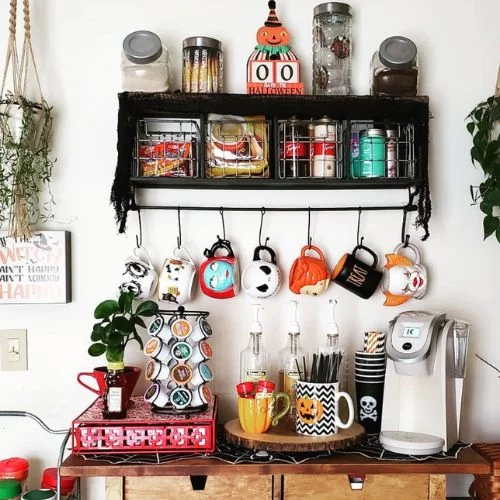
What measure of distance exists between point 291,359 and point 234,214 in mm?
447

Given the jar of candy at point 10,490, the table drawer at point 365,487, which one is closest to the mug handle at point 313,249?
the table drawer at point 365,487

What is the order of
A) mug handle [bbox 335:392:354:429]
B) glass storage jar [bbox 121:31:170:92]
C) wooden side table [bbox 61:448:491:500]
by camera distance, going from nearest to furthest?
wooden side table [bbox 61:448:491:500], mug handle [bbox 335:392:354:429], glass storage jar [bbox 121:31:170:92]

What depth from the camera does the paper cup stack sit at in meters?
1.79

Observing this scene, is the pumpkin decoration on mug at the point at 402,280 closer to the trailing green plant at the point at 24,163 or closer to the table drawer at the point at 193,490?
the table drawer at the point at 193,490

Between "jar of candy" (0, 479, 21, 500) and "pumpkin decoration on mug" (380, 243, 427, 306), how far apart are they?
3.65 feet

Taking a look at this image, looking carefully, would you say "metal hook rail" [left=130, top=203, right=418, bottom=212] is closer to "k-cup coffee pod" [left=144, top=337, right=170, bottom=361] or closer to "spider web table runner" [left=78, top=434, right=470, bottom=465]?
"k-cup coffee pod" [left=144, top=337, right=170, bottom=361]

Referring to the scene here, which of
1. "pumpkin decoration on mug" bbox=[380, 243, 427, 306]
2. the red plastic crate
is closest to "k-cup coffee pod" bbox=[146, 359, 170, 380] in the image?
the red plastic crate

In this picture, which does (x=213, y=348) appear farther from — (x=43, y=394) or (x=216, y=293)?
(x=43, y=394)

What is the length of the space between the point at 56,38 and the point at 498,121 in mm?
1316

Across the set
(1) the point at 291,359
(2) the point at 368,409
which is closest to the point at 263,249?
(1) the point at 291,359

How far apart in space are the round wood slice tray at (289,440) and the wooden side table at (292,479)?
4 cm

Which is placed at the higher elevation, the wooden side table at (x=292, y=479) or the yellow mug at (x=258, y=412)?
the yellow mug at (x=258, y=412)

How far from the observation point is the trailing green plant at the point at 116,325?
177 cm

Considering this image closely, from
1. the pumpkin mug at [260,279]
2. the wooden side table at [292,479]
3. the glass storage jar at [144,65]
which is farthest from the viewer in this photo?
the pumpkin mug at [260,279]
